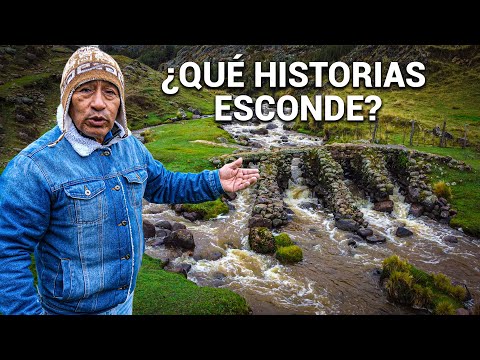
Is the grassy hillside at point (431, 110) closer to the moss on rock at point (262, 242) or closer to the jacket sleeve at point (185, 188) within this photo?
the moss on rock at point (262, 242)

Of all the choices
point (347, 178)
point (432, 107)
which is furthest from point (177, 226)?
point (432, 107)

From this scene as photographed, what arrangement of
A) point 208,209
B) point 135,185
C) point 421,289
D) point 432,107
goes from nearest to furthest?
point 135,185
point 421,289
point 208,209
point 432,107

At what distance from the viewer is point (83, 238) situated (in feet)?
7.48

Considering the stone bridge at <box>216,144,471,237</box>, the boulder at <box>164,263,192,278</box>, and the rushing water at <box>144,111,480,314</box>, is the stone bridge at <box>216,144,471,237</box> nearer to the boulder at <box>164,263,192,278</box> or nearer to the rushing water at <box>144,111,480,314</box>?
the rushing water at <box>144,111,480,314</box>

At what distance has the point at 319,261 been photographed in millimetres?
11688

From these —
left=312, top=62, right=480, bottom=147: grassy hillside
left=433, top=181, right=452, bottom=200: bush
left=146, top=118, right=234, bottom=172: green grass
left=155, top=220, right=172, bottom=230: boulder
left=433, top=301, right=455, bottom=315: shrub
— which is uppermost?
left=312, top=62, right=480, bottom=147: grassy hillside

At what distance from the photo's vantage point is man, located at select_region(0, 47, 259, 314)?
2.02m

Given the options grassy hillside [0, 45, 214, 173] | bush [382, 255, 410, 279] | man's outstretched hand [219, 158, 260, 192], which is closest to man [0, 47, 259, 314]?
man's outstretched hand [219, 158, 260, 192]

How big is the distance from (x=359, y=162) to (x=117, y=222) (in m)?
20.6

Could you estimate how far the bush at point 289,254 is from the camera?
1137 cm

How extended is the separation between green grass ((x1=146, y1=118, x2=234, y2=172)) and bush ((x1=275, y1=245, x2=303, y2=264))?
10.2m

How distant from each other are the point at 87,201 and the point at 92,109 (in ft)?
2.18

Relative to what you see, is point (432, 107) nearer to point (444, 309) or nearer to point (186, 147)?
point (186, 147)

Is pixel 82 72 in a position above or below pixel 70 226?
above
